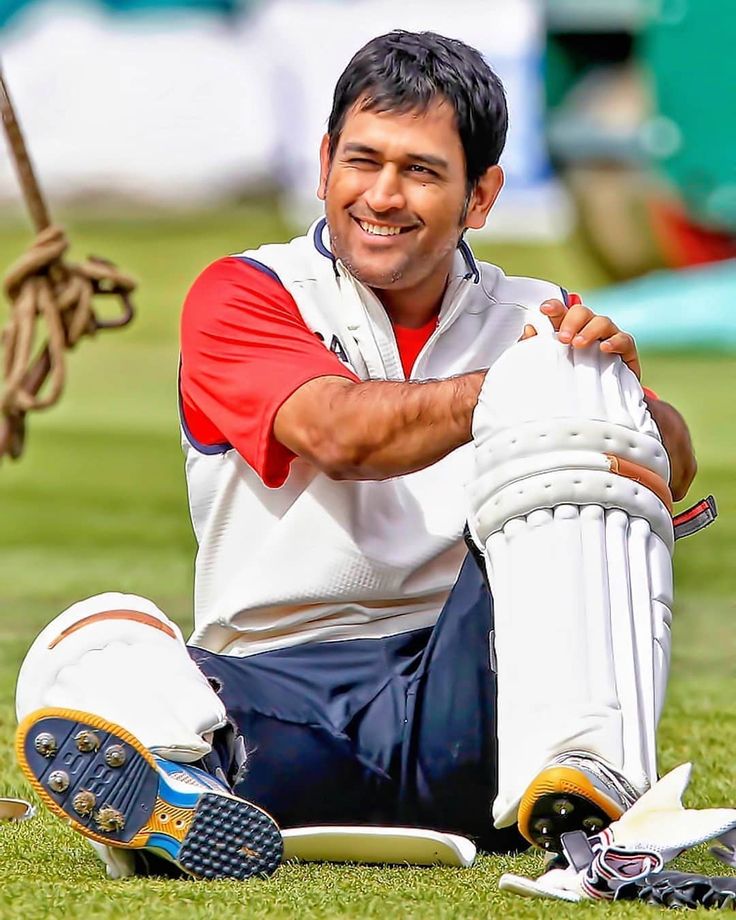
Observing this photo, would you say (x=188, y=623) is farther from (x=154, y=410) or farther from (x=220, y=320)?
(x=154, y=410)

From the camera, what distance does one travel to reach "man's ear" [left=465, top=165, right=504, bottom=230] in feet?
7.69

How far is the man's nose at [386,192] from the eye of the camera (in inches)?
87.4

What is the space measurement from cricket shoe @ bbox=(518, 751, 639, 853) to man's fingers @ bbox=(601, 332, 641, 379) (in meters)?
0.43

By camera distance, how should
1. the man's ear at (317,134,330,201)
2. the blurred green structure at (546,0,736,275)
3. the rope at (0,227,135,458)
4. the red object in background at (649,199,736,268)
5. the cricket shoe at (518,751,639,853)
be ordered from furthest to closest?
the red object in background at (649,199,736,268), the blurred green structure at (546,0,736,275), the rope at (0,227,135,458), the man's ear at (317,134,330,201), the cricket shoe at (518,751,639,853)

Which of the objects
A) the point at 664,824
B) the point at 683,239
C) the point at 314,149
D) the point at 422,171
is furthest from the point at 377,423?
the point at 314,149

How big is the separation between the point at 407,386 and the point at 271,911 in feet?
2.00

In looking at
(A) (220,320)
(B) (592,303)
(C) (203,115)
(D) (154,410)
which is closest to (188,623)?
(A) (220,320)

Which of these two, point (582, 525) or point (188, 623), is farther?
point (188, 623)

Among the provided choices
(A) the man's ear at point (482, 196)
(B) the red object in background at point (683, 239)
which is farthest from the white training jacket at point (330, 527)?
(B) the red object in background at point (683, 239)

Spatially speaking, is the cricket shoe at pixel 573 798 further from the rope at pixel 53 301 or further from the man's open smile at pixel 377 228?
the rope at pixel 53 301

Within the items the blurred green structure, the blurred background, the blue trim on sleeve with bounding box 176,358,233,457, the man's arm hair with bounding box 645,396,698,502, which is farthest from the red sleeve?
the blurred green structure

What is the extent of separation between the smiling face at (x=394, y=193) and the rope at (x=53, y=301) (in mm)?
1318

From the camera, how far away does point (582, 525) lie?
183 centimetres

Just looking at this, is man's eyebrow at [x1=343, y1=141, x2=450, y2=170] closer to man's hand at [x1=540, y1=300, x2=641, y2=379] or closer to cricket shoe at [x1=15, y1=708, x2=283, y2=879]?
man's hand at [x1=540, y1=300, x2=641, y2=379]
